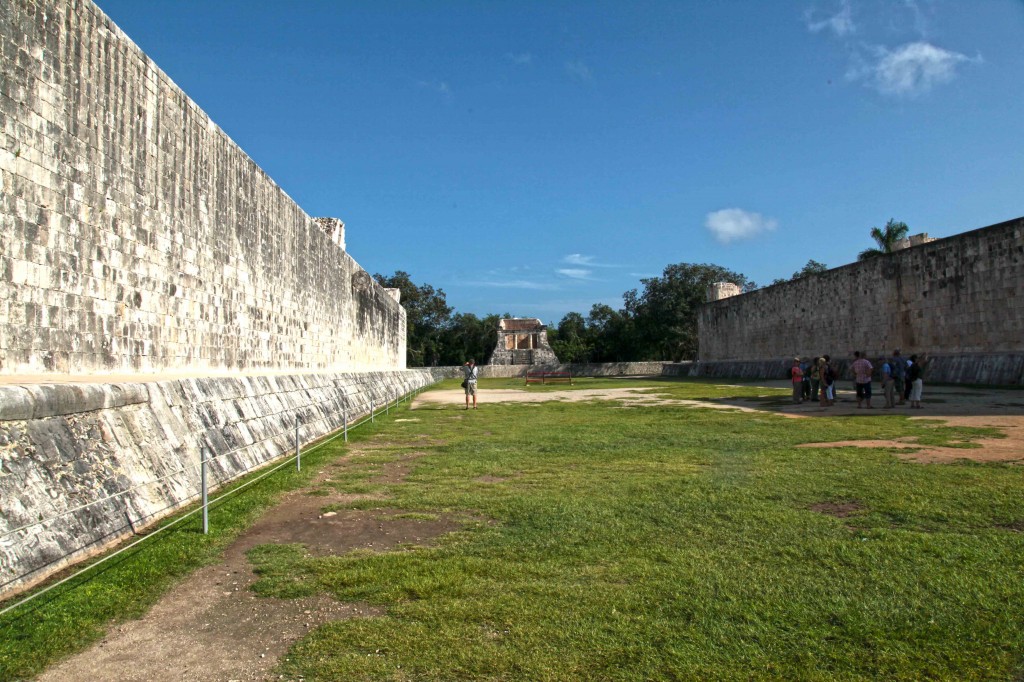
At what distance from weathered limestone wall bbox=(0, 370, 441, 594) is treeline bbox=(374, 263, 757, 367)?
148 feet

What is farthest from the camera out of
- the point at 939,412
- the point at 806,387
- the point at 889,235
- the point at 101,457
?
the point at 889,235

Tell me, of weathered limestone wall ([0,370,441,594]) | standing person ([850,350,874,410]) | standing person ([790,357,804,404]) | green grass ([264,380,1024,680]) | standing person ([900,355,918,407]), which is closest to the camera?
green grass ([264,380,1024,680])

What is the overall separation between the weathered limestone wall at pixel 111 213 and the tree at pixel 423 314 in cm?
4576

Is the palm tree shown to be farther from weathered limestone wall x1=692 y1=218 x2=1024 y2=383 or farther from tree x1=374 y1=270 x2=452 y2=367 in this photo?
tree x1=374 y1=270 x2=452 y2=367

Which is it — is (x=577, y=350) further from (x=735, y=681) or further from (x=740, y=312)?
(x=735, y=681)

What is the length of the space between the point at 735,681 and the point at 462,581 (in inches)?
53.2

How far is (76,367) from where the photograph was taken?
17.4ft

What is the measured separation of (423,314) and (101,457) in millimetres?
53000

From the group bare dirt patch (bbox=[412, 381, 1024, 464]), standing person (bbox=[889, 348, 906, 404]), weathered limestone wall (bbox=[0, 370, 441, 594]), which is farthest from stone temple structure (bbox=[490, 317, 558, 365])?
weathered limestone wall (bbox=[0, 370, 441, 594])

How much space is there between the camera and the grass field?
91.8 inches

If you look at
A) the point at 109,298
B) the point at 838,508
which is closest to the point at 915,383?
the point at 838,508

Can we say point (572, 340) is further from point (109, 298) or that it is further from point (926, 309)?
point (109, 298)

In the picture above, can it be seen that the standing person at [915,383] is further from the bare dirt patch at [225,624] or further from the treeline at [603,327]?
the treeline at [603,327]

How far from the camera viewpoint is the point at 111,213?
5859 mm
